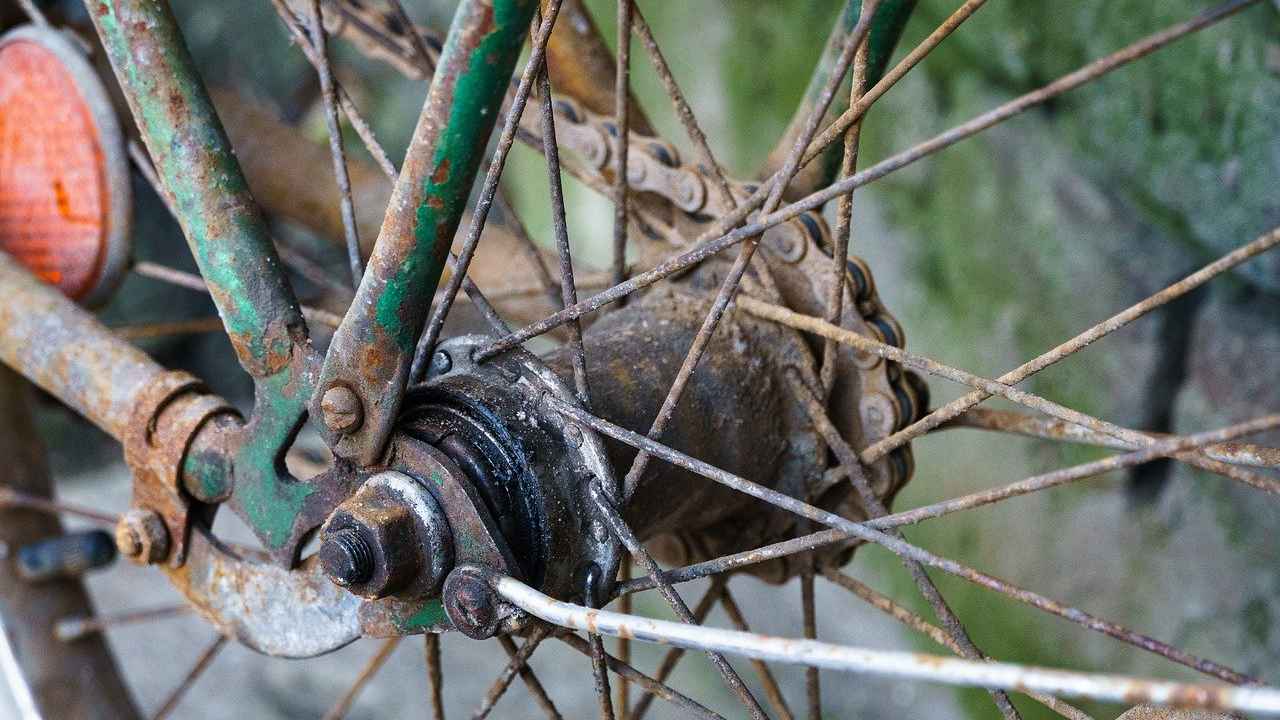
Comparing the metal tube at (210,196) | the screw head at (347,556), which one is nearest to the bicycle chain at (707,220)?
the metal tube at (210,196)

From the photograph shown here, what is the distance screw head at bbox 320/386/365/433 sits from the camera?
2.73 ft

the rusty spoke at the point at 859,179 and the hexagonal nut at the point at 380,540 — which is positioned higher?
the rusty spoke at the point at 859,179

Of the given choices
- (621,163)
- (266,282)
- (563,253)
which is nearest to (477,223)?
(563,253)

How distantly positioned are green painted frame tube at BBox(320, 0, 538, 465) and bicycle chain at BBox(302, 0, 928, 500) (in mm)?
363

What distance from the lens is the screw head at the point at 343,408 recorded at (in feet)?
2.73

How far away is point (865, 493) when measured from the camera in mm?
1046

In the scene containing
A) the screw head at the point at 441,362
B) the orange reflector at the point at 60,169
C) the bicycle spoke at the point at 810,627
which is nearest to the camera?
the screw head at the point at 441,362

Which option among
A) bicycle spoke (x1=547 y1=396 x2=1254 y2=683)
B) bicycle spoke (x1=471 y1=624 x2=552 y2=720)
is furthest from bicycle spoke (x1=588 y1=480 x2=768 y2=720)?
bicycle spoke (x1=471 y1=624 x2=552 y2=720)

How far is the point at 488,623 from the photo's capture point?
821 mm

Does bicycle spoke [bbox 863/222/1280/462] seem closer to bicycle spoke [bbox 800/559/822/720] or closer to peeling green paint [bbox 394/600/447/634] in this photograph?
bicycle spoke [bbox 800/559/822/720]

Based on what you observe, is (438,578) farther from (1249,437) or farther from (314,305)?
(1249,437)

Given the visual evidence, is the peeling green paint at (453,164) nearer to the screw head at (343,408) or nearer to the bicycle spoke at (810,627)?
the screw head at (343,408)

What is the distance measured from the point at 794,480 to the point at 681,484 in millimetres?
157

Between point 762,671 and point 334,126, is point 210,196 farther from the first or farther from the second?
point 762,671
